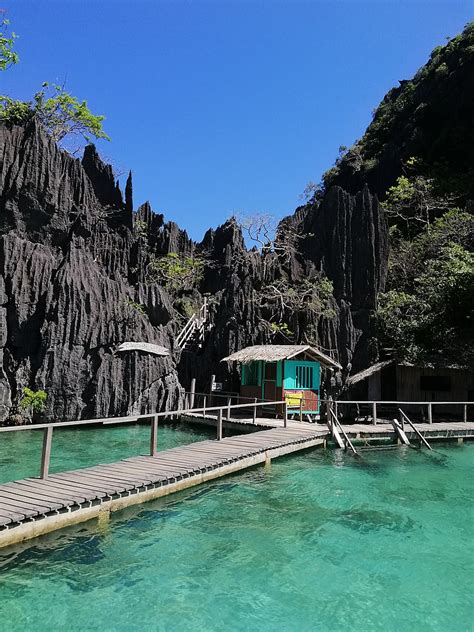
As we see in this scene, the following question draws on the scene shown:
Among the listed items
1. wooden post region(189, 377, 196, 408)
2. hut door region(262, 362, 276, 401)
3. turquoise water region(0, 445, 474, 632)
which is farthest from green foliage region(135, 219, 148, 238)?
turquoise water region(0, 445, 474, 632)

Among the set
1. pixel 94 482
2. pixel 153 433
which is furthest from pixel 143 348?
pixel 94 482

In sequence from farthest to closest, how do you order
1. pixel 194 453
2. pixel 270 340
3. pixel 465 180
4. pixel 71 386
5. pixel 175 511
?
pixel 465 180 → pixel 270 340 → pixel 71 386 → pixel 194 453 → pixel 175 511

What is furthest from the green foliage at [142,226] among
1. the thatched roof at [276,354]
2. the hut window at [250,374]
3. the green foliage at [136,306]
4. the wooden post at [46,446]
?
the wooden post at [46,446]

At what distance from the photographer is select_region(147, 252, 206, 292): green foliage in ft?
101

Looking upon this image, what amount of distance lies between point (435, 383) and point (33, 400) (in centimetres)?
1809

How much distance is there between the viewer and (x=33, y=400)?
17.5 meters

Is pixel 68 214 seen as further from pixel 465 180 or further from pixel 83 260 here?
pixel 465 180

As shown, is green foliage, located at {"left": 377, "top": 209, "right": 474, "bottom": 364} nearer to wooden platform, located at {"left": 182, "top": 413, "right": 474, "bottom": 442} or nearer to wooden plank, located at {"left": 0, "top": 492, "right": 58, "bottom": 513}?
wooden platform, located at {"left": 182, "top": 413, "right": 474, "bottom": 442}

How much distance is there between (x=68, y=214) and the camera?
829 inches

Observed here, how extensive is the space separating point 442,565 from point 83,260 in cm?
1760

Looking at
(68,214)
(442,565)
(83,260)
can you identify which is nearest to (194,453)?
(442,565)

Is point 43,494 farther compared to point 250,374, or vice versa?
point 250,374

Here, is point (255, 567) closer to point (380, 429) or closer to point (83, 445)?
point (83, 445)

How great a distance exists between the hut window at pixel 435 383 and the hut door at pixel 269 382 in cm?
770
